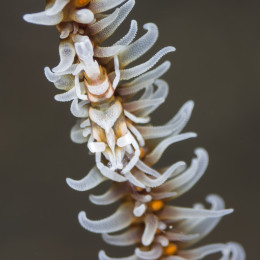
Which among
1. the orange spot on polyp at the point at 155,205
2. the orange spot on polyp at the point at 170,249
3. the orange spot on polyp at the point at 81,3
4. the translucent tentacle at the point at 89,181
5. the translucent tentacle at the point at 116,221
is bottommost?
the orange spot on polyp at the point at 170,249

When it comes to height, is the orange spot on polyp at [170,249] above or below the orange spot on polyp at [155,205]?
below

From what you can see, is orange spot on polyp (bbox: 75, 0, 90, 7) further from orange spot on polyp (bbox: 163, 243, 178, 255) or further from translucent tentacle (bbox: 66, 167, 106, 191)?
orange spot on polyp (bbox: 163, 243, 178, 255)

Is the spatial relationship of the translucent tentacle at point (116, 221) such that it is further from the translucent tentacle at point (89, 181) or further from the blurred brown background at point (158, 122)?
the blurred brown background at point (158, 122)

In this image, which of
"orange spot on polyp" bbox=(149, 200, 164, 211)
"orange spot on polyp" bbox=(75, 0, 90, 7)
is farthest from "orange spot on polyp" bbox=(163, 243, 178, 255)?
"orange spot on polyp" bbox=(75, 0, 90, 7)

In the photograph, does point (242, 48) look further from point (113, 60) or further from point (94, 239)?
point (113, 60)

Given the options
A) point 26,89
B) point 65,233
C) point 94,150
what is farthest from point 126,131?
point 65,233

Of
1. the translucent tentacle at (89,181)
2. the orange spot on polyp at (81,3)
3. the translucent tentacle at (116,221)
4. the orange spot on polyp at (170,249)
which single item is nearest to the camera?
the orange spot on polyp at (81,3)

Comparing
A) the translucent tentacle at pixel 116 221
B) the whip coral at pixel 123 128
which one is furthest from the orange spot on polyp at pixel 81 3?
the translucent tentacle at pixel 116 221
